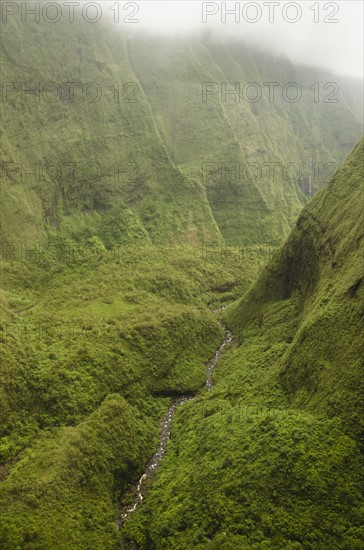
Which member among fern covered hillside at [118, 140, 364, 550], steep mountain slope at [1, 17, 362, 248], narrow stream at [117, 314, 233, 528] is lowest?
narrow stream at [117, 314, 233, 528]

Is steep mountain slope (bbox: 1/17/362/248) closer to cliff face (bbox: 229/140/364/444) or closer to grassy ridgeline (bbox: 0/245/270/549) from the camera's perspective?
grassy ridgeline (bbox: 0/245/270/549)

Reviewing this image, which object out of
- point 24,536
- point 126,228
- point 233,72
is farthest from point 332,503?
point 233,72

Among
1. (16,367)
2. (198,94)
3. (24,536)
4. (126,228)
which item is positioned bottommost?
(24,536)

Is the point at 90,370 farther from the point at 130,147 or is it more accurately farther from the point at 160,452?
the point at 130,147

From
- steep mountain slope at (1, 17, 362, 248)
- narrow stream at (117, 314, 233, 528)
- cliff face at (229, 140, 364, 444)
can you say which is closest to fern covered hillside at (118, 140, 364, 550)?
cliff face at (229, 140, 364, 444)

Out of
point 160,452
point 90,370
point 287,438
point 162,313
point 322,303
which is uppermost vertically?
point 322,303

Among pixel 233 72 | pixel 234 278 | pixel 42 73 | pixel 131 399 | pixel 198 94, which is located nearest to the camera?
pixel 131 399

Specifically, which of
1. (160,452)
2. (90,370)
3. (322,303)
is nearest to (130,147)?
(90,370)

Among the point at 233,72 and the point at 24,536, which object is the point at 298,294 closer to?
the point at 24,536
